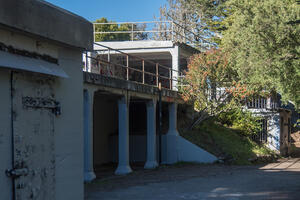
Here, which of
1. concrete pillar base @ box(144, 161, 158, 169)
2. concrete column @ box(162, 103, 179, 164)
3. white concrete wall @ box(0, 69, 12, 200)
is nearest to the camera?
white concrete wall @ box(0, 69, 12, 200)

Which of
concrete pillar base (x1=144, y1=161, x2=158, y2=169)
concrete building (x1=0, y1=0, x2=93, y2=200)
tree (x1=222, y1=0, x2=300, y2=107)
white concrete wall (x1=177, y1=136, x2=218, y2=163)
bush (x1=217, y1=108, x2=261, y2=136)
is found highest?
tree (x1=222, y1=0, x2=300, y2=107)

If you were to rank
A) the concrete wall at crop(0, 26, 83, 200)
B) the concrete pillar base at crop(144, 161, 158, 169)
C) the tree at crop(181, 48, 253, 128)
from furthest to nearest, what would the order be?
the tree at crop(181, 48, 253, 128)
the concrete pillar base at crop(144, 161, 158, 169)
the concrete wall at crop(0, 26, 83, 200)

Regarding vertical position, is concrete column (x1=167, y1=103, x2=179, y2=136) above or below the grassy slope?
above

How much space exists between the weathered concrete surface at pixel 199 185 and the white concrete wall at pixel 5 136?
521cm

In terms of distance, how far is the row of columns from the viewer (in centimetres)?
1216

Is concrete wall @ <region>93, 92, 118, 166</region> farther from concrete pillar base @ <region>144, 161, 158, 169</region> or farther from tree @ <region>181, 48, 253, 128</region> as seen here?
tree @ <region>181, 48, 253, 128</region>

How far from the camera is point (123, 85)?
1402 centimetres

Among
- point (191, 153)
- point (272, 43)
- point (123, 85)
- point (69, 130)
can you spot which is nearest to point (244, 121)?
point (191, 153)


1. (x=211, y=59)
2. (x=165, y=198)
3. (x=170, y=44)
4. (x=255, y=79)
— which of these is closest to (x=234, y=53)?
(x=211, y=59)

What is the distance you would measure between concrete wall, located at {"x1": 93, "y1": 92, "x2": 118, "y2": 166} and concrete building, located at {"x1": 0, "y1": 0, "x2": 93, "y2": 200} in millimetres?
12551

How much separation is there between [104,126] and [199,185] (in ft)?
27.5

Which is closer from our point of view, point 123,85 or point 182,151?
point 123,85

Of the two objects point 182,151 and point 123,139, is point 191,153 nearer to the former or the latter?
point 182,151

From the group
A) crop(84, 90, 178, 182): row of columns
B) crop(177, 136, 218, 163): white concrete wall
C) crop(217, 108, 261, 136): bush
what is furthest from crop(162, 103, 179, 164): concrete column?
crop(217, 108, 261, 136): bush
